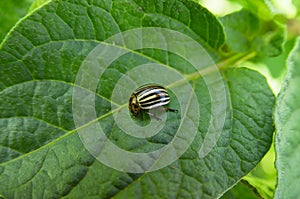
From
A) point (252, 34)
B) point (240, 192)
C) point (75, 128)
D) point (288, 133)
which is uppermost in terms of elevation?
point (252, 34)

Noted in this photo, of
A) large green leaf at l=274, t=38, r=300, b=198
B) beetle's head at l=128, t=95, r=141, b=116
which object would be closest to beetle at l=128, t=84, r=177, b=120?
beetle's head at l=128, t=95, r=141, b=116

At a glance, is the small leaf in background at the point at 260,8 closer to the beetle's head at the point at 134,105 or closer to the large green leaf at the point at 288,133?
the large green leaf at the point at 288,133

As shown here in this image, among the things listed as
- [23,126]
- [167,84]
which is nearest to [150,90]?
[167,84]

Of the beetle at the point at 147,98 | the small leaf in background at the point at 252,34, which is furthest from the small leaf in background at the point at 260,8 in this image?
the beetle at the point at 147,98

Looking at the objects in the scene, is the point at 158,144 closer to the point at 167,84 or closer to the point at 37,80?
the point at 167,84

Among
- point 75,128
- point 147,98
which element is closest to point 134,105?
point 147,98

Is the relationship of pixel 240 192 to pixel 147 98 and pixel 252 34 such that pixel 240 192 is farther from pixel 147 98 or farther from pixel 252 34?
pixel 252 34
